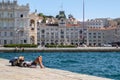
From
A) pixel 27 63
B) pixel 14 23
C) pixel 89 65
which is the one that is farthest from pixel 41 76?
pixel 14 23

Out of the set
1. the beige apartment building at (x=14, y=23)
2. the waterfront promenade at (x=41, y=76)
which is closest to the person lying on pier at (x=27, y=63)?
the waterfront promenade at (x=41, y=76)

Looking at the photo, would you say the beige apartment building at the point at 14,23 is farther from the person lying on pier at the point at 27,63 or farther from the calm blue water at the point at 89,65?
the person lying on pier at the point at 27,63

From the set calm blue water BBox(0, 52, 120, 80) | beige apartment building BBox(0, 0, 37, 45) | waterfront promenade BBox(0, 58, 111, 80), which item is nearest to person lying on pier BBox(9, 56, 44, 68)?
waterfront promenade BBox(0, 58, 111, 80)

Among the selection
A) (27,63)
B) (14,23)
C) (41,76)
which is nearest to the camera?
(41,76)

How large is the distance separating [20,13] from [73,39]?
59.5 metres

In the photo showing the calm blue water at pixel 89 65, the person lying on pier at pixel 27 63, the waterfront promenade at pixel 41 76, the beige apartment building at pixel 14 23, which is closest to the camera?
the waterfront promenade at pixel 41 76

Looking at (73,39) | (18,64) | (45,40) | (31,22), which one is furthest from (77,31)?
(18,64)

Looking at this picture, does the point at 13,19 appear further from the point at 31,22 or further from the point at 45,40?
the point at 45,40

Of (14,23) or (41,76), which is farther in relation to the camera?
(14,23)

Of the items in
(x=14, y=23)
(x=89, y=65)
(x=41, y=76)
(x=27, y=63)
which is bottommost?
(x=89, y=65)

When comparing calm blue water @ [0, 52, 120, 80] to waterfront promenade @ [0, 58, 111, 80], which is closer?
waterfront promenade @ [0, 58, 111, 80]

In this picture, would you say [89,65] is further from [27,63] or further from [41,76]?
[41,76]

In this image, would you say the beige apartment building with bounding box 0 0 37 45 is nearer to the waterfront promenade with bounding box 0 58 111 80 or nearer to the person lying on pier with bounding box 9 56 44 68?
the person lying on pier with bounding box 9 56 44 68

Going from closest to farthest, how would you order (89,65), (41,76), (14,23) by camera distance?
1. (41,76)
2. (89,65)
3. (14,23)
